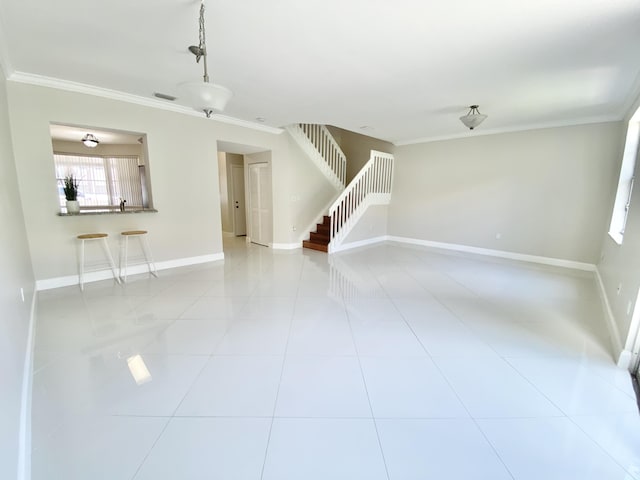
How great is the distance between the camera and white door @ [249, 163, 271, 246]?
6.44m

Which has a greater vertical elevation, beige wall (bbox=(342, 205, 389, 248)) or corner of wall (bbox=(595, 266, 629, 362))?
beige wall (bbox=(342, 205, 389, 248))

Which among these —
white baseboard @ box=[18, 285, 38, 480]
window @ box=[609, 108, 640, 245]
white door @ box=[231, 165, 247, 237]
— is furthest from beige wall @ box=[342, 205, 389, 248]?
white baseboard @ box=[18, 285, 38, 480]

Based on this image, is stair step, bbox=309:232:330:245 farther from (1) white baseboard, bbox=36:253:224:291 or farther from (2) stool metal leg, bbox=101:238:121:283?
(2) stool metal leg, bbox=101:238:121:283

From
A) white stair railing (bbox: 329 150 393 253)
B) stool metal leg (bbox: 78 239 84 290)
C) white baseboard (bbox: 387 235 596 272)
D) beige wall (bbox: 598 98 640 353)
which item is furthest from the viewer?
white stair railing (bbox: 329 150 393 253)

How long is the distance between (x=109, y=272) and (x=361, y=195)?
508 cm

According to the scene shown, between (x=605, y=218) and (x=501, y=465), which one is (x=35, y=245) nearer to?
(x=501, y=465)

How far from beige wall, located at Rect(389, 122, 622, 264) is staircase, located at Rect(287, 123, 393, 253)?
60cm

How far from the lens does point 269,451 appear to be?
4.89ft

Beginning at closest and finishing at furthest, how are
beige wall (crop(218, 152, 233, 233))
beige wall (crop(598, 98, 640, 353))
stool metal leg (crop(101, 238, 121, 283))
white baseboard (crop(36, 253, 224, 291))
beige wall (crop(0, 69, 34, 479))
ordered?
beige wall (crop(0, 69, 34, 479)), beige wall (crop(598, 98, 640, 353)), white baseboard (crop(36, 253, 224, 291)), stool metal leg (crop(101, 238, 121, 283)), beige wall (crop(218, 152, 233, 233))

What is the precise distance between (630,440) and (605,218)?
15.1ft

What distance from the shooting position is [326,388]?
1.96 m

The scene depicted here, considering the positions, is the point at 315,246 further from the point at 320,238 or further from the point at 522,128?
the point at 522,128

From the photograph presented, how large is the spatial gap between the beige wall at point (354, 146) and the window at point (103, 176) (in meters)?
5.77

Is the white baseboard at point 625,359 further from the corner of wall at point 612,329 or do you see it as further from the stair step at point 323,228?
the stair step at point 323,228
